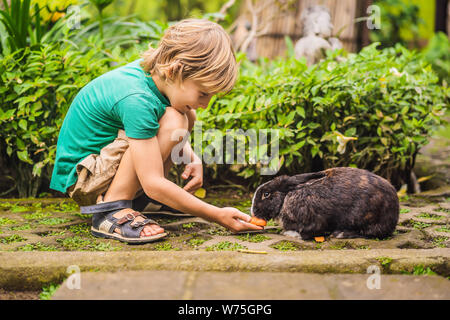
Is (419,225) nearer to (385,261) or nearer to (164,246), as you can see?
(385,261)

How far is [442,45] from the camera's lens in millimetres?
9406

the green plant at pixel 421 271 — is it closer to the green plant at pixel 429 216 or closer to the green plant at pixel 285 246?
the green plant at pixel 285 246

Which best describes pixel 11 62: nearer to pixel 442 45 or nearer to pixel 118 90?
pixel 118 90

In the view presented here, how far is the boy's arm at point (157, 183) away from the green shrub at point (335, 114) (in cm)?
98

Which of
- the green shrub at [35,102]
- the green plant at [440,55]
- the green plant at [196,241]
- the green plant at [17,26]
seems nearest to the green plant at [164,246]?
the green plant at [196,241]

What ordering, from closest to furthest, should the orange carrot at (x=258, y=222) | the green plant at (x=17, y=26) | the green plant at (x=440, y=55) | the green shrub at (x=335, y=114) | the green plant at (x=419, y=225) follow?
the orange carrot at (x=258, y=222)
the green plant at (x=419, y=225)
the green shrub at (x=335, y=114)
the green plant at (x=17, y=26)
the green plant at (x=440, y=55)

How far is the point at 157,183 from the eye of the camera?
2.35 metres

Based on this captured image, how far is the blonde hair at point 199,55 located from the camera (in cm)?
231

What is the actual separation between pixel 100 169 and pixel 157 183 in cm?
36

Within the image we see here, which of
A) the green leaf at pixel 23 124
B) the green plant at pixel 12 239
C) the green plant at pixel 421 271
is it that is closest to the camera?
the green plant at pixel 421 271

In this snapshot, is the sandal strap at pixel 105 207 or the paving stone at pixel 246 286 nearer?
the paving stone at pixel 246 286

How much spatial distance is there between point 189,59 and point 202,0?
9026 mm

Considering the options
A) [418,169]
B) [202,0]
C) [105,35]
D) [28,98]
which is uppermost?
[202,0]
